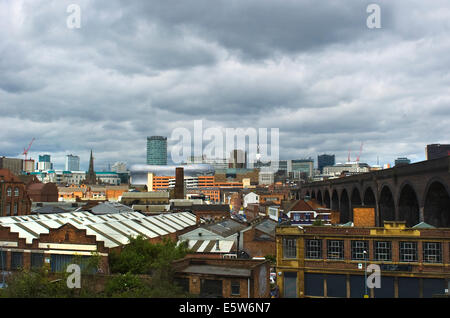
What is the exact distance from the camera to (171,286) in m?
22.5

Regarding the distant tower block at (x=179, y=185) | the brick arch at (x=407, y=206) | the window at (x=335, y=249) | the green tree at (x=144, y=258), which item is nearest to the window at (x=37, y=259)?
the green tree at (x=144, y=258)

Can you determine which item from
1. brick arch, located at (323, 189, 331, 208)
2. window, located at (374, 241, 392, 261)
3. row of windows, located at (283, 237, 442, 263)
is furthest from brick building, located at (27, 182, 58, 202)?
window, located at (374, 241, 392, 261)

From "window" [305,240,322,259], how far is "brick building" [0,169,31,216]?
192ft

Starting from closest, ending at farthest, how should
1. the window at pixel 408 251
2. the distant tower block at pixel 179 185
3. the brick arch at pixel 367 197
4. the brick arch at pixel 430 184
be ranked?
the window at pixel 408 251
the brick arch at pixel 430 184
the brick arch at pixel 367 197
the distant tower block at pixel 179 185

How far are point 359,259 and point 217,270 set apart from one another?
12903mm

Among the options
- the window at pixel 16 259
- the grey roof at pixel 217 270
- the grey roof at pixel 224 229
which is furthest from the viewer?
the grey roof at pixel 224 229

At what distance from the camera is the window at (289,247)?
109 feet

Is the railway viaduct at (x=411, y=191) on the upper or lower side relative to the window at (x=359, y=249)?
upper

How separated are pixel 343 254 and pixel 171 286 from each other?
53.9ft

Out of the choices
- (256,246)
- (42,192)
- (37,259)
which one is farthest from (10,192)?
(256,246)

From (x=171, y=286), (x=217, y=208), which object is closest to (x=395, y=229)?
(x=171, y=286)

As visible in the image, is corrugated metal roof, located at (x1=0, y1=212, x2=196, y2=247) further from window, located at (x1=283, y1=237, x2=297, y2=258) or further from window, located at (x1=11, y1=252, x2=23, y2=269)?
window, located at (x1=283, y1=237, x2=297, y2=258)

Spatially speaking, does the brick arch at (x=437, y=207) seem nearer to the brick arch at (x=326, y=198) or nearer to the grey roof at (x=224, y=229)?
the grey roof at (x=224, y=229)
